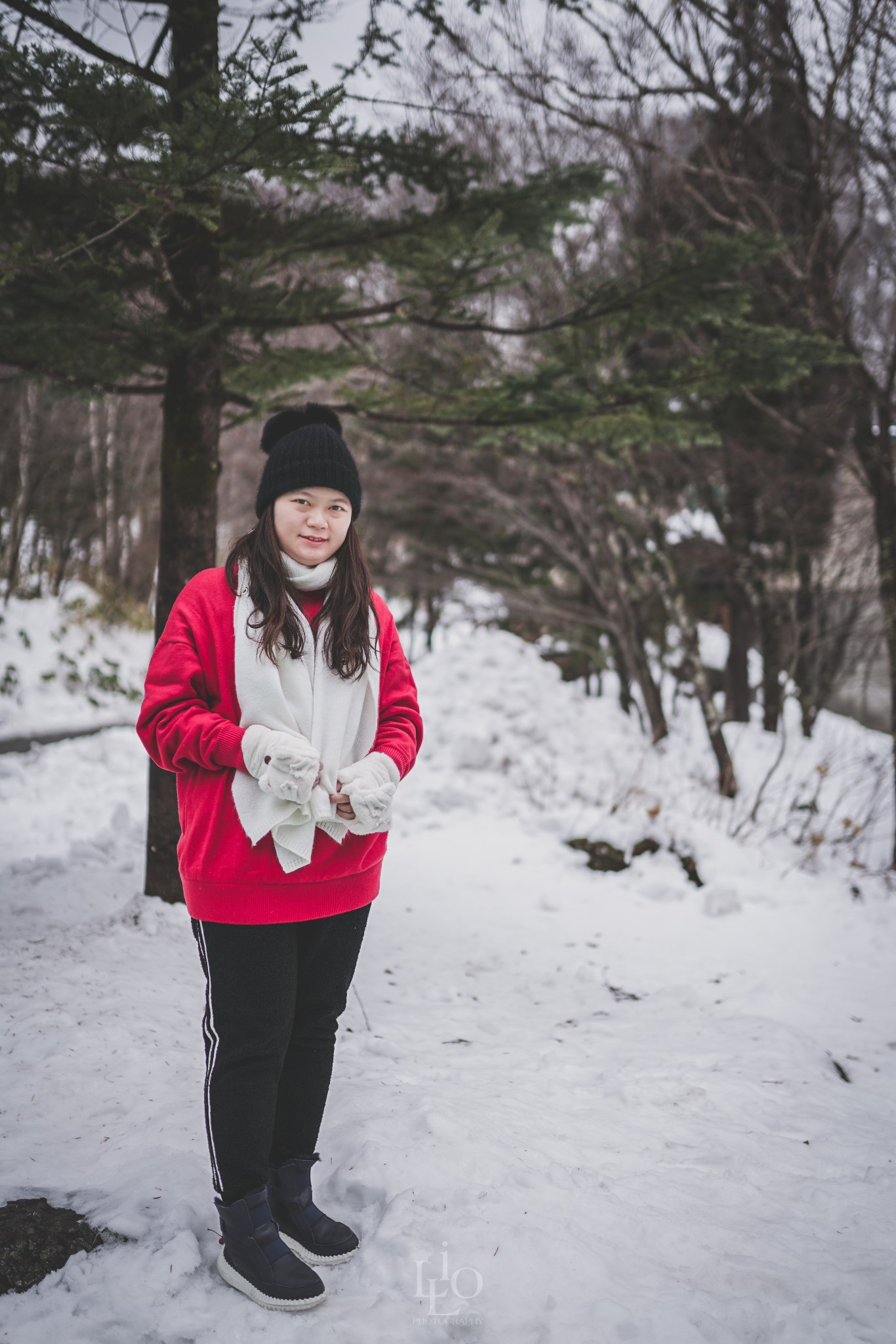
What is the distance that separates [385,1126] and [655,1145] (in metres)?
0.94

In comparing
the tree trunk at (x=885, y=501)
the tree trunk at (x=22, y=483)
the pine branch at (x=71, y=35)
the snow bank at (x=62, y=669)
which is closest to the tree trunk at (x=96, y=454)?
the tree trunk at (x=22, y=483)

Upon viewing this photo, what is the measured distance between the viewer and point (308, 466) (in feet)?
6.55

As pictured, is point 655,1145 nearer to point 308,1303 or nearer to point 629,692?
point 308,1303

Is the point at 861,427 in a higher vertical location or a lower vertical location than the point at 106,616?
higher

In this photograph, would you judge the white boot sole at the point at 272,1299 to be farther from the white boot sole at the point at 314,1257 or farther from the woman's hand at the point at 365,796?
the woman's hand at the point at 365,796

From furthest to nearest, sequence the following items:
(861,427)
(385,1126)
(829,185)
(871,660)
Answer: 1. (871,660)
2. (861,427)
3. (829,185)
4. (385,1126)

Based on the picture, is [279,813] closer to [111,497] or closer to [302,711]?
[302,711]

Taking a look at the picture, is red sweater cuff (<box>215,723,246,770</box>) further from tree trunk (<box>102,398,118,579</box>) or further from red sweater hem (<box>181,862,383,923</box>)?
tree trunk (<box>102,398,118,579</box>)

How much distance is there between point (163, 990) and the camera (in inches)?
129

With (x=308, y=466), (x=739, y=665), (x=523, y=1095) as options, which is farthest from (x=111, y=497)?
(x=523, y=1095)

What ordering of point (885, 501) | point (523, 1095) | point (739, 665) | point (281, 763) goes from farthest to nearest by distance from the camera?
1. point (739, 665)
2. point (885, 501)
3. point (523, 1095)
4. point (281, 763)

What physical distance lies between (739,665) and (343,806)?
11.3 m

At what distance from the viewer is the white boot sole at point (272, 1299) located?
1775 millimetres

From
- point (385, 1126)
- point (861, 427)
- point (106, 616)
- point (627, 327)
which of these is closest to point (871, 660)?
point (861, 427)
